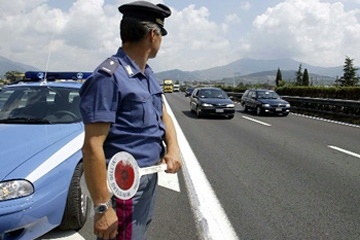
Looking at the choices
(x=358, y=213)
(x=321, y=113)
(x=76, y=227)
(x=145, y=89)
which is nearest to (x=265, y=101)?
(x=321, y=113)

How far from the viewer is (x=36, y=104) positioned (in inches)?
186

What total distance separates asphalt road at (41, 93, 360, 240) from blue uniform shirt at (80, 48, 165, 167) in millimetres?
1956

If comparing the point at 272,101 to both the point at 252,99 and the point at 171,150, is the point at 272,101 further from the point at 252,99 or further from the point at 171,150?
the point at 171,150

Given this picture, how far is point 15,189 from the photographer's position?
9.35 feet

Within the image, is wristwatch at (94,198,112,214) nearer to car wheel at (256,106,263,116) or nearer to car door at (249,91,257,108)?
car wheel at (256,106,263,116)

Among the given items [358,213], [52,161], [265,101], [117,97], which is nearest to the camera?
[117,97]

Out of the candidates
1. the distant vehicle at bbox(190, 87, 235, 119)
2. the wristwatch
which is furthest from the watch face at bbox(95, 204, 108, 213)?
the distant vehicle at bbox(190, 87, 235, 119)

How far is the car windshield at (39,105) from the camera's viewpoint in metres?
4.48

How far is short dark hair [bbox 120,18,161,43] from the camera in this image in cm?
193

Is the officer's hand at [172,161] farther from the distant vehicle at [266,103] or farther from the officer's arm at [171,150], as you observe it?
the distant vehicle at [266,103]

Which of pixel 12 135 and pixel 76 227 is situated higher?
pixel 12 135

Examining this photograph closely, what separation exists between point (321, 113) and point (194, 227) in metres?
17.2

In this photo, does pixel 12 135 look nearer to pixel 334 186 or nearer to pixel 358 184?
pixel 334 186

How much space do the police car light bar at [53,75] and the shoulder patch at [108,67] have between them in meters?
4.33
